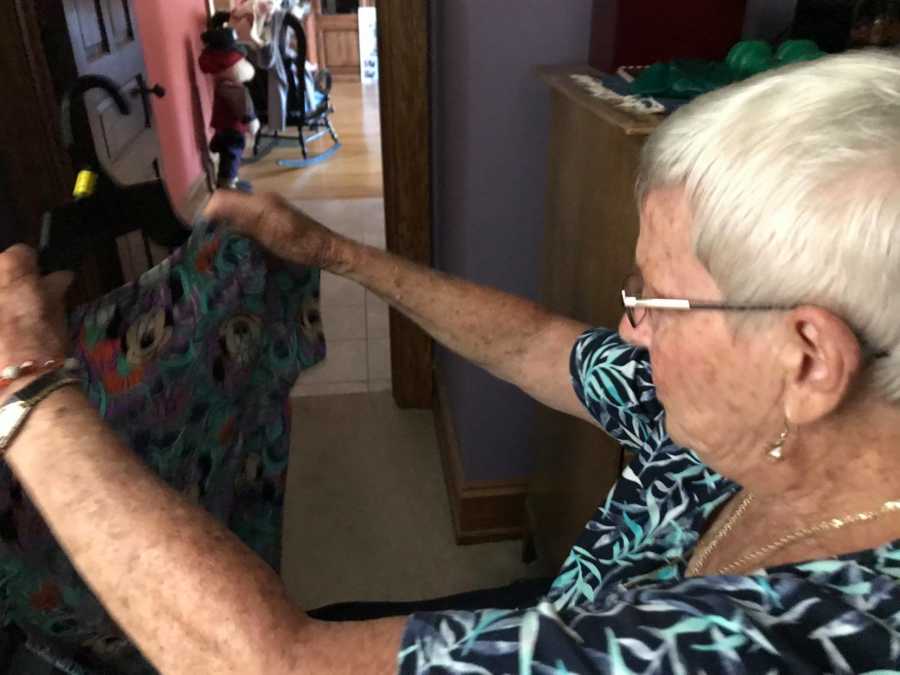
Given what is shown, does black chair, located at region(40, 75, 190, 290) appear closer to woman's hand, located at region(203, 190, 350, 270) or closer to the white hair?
woman's hand, located at region(203, 190, 350, 270)

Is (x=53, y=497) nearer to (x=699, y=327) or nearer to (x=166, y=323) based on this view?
(x=166, y=323)

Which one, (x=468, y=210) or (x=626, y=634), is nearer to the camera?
(x=626, y=634)

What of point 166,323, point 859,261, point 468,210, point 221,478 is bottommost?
point 221,478

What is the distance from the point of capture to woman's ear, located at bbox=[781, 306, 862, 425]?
50cm

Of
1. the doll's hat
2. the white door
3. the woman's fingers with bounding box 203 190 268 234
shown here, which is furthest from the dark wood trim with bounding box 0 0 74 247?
the doll's hat

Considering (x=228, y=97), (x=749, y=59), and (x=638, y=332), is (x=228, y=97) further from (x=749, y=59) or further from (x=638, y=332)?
(x=638, y=332)

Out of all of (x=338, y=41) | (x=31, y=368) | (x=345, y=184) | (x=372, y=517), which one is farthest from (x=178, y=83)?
(x=338, y=41)

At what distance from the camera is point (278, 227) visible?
35.6 inches

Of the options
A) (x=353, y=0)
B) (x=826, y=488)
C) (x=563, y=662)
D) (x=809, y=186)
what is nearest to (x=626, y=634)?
(x=563, y=662)

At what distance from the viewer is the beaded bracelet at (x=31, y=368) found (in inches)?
24.8

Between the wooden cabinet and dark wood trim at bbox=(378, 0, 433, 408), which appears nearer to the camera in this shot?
dark wood trim at bbox=(378, 0, 433, 408)

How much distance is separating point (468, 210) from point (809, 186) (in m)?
1.09

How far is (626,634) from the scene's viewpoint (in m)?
0.52

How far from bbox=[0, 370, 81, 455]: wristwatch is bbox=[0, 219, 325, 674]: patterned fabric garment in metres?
0.09
